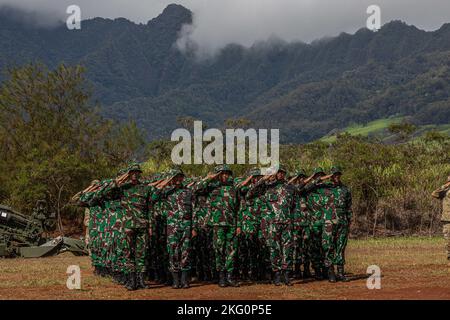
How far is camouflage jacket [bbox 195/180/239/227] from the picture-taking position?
10914 millimetres

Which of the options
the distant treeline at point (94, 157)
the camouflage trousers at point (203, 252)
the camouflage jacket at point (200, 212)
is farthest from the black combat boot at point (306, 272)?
the distant treeline at point (94, 157)

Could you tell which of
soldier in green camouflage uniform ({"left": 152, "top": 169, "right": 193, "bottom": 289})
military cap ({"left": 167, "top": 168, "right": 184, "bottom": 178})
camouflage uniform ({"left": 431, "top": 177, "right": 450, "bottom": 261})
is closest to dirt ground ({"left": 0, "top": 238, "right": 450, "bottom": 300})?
soldier in green camouflage uniform ({"left": 152, "top": 169, "right": 193, "bottom": 289})

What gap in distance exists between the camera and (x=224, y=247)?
10906 millimetres

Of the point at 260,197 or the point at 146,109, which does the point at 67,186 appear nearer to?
the point at 260,197

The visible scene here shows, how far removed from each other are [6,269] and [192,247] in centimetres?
560

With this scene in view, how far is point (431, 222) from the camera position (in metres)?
29.0

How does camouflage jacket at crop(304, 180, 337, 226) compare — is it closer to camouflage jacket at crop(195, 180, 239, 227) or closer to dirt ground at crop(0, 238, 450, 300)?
dirt ground at crop(0, 238, 450, 300)

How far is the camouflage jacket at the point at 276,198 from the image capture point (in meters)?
11.1

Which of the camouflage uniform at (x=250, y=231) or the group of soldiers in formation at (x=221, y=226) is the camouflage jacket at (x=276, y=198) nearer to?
the group of soldiers in formation at (x=221, y=226)

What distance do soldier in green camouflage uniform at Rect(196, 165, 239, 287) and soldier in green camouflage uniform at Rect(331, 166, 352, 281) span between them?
1.76 metres

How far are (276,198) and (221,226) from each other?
1024 millimetres

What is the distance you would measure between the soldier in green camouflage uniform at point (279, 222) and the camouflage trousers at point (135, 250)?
198 centimetres
